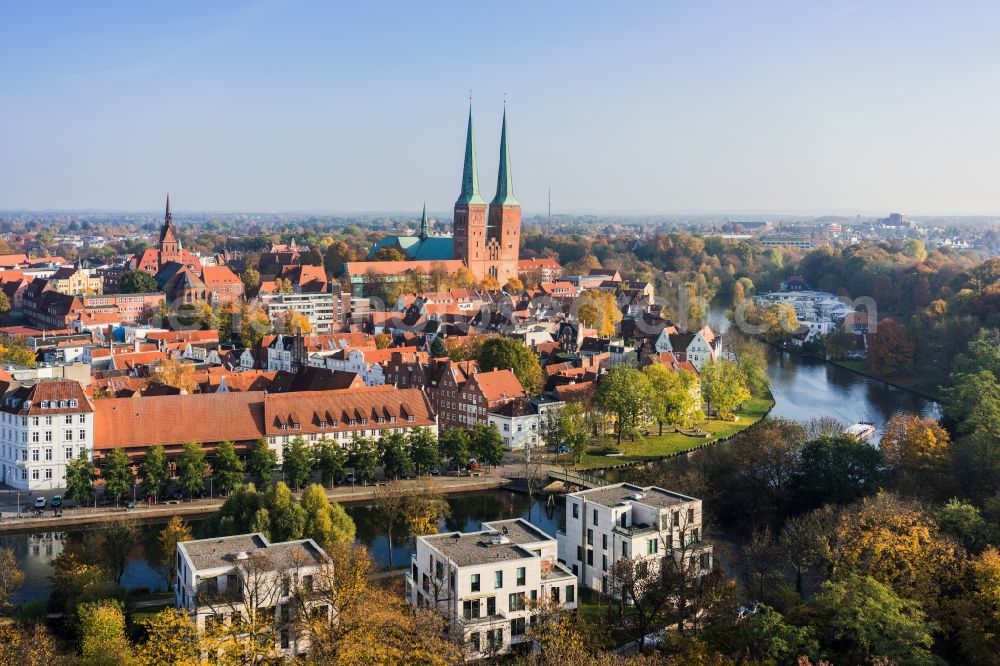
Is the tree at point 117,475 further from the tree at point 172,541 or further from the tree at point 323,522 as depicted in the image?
the tree at point 323,522

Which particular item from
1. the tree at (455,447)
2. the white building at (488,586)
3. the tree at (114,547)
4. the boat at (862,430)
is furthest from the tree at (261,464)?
the boat at (862,430)

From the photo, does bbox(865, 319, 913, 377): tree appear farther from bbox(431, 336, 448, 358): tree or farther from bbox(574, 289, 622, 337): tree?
bbox(431, 336, 448, 358): tree

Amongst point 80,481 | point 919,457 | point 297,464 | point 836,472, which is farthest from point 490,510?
point 919,457

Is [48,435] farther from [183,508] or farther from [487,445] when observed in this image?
[487,445]

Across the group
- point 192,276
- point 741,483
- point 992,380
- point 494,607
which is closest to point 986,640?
point 494,607

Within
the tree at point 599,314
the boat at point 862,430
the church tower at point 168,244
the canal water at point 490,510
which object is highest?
the church tower at point 168,244

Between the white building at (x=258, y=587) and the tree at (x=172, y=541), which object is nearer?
the white building at (x=258, y=587)
